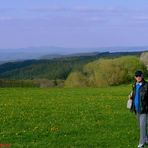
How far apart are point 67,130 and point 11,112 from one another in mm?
6999

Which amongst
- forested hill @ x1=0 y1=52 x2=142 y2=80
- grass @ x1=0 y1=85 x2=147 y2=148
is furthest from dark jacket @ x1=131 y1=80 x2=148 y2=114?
forested hill @ x1=0 y1=52 x2=142 y2=80

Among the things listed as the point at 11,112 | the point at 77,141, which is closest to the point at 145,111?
the point at 77,141

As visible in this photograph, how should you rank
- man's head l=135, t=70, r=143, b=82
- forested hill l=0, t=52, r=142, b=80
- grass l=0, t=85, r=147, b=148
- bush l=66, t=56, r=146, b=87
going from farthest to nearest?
forested hill l=0, t=52, r=142, b=80, bush l=66, t=56, r=146, b=87, grass l=0, t=85, r=147, b=148, man's head l=135, t=70, r=143, b=82

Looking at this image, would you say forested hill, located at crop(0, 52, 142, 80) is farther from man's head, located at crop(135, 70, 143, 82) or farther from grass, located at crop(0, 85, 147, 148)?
man's head, located at crop(135, 70, 143, 82)

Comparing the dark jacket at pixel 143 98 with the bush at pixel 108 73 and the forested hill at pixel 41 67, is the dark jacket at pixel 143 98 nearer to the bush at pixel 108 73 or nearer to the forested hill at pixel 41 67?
the bush at pixel 108 73

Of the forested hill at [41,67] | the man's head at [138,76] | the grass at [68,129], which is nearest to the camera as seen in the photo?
the man's head at [138,76]

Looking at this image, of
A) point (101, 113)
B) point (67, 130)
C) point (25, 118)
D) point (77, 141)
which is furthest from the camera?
point (101, 113)

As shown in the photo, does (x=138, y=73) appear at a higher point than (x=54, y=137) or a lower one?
higher

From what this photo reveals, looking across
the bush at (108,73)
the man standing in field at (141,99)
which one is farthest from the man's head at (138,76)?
the bush at (108,73)

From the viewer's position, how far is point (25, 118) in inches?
841

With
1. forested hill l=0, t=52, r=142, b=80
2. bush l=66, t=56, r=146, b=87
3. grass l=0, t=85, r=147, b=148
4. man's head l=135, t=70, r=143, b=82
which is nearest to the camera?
man's head l=135, t=70, r=143, b=82

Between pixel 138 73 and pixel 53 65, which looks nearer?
pixel 138 73

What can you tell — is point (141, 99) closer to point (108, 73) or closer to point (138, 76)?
point (138, 76)

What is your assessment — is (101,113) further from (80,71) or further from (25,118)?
(80,71)
